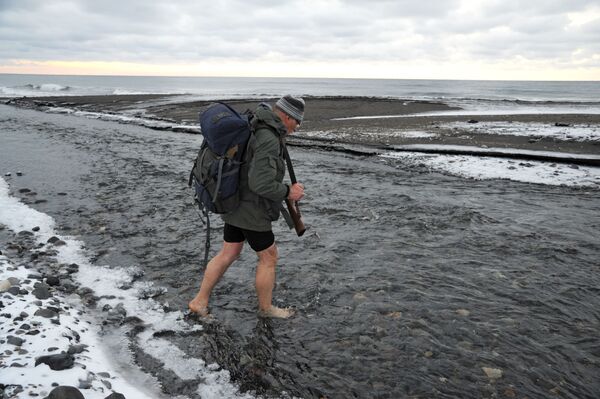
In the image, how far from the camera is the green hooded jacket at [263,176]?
14.7 feet

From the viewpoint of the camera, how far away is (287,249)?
808cm

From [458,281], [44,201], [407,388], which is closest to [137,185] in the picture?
[44,201]

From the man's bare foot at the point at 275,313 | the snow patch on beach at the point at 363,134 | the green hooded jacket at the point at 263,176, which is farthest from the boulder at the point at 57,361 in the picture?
the snow patch on beach at the point at 363,134

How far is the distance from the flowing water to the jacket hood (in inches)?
100

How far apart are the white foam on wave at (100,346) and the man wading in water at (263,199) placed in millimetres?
734

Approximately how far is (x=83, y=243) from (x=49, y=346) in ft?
13.2

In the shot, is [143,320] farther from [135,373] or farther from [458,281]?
[458,281]

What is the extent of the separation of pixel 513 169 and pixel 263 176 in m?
12.6

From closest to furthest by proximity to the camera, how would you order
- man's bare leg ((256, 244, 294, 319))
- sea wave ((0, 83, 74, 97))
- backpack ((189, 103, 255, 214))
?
backpack ((189, 103, 255, 214)) < man's bare leg ((256, 244, 294, 319)) < sea wave ((0, 83, 74, 97))

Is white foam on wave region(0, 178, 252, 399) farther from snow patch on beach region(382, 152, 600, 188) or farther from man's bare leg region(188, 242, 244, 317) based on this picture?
snow patch on beach region(382, 152, 600, 188)

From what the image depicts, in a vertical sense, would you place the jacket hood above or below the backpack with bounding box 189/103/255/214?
above

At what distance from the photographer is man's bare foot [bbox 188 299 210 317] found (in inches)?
221

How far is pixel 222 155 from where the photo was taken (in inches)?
179

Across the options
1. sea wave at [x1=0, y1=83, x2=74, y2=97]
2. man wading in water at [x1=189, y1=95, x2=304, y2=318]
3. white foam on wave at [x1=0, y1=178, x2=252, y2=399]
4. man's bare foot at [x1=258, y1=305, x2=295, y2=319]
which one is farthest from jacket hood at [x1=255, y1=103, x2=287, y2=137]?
sea wave at [x1=0, y1=83, x2=74, y2=97]
